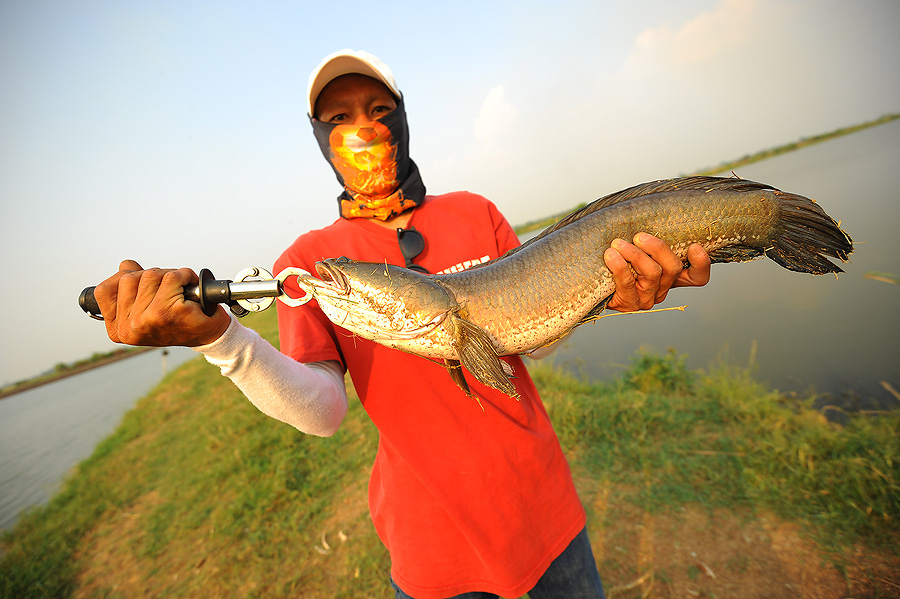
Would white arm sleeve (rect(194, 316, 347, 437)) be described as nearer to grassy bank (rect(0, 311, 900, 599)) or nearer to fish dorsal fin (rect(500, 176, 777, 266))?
grassy bank (rect(0, 311, 900, 599))

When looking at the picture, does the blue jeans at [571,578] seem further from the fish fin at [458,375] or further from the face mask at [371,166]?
the face mask at [371,166]

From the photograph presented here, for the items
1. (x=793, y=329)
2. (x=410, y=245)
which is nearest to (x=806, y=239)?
(x=410, y=245)

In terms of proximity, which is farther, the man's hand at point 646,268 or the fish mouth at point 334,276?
the man's hand at point 646,268

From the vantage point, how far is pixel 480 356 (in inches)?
73.4

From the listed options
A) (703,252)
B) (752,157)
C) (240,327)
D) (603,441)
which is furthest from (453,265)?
(752,157)

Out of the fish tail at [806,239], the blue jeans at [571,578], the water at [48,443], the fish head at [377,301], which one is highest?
the fish head at [377,301]

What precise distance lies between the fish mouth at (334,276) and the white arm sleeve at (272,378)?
418 millimetres

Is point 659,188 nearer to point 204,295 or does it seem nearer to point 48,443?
point 204,295

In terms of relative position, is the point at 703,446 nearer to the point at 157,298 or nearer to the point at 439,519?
the point at 439,519

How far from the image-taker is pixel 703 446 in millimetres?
4551

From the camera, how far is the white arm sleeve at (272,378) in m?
1.45

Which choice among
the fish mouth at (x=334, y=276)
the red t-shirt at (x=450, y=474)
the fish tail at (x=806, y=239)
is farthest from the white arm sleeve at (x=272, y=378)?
the fish tail at (x=806, y=239)

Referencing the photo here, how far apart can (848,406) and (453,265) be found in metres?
8.00

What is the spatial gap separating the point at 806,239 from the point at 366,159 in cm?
278
